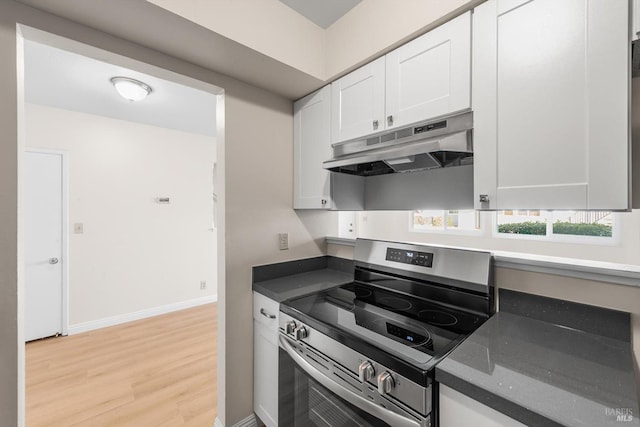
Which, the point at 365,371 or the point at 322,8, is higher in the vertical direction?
the point at 322,8

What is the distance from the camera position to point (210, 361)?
2422 mm

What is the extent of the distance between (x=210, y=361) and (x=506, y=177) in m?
2.64

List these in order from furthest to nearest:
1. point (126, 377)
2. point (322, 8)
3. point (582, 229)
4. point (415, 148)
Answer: point (582, 229) < point (126, 377) < point (322, 8) < point (415, 148)

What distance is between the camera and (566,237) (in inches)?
142

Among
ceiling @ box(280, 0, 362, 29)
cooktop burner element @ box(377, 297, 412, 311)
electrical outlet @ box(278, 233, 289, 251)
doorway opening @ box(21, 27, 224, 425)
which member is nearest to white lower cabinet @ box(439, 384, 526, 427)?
cooktop burner element @ box(377, 297, 412, 311)

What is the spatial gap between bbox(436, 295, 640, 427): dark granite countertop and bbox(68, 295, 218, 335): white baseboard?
3726 mm

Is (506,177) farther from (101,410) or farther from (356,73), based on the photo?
(101,410)

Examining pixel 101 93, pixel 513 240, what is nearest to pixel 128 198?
pixel 101 93

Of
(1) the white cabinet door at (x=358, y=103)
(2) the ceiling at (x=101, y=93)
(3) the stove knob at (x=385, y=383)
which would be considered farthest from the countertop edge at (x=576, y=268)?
(2) the ceiling at (x=101, y=93)

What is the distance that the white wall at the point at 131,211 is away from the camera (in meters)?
3.00

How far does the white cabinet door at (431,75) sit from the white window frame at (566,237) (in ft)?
11.9

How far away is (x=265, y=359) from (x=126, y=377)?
1478 mm

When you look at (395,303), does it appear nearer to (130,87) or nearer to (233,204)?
(233,204)

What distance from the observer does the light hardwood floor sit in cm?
179
